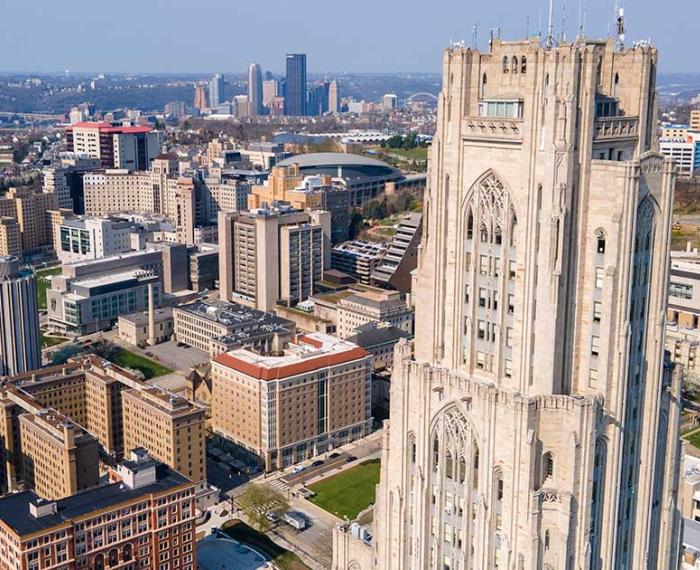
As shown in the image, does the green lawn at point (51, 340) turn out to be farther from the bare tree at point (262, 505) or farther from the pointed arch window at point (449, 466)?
the pointed arch window at point (449, 466)

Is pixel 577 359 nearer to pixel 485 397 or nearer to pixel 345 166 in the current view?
pixel 485 397

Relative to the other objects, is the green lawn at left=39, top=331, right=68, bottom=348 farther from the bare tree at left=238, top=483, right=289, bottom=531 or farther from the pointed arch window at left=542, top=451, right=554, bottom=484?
the pointed arch window at left=542, top=451, right=554, bottom=484

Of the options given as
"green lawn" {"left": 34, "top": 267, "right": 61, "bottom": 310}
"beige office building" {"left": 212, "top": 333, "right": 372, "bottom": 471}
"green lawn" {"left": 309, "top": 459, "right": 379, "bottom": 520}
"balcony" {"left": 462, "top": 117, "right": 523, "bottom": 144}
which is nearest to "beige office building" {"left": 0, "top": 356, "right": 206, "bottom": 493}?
"beige office building" {"left": 212, "top": 333, "right": 372, "bottom": 471}

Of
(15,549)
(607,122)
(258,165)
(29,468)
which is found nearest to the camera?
(607,122)

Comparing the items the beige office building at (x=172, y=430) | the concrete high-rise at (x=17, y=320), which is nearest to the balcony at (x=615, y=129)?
the beige office building at (x=172, y=430)

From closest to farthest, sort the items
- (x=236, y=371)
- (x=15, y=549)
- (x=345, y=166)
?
1. (x=15, y=549)
2. (x=236, y=371)
3. (x=345, y=166)

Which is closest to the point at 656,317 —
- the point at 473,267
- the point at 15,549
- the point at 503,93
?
the point at 473,267

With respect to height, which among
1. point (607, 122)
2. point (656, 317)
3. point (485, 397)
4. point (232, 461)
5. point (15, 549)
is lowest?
point (232, 461)

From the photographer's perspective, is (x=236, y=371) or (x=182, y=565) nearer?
(x=182, y=565)
